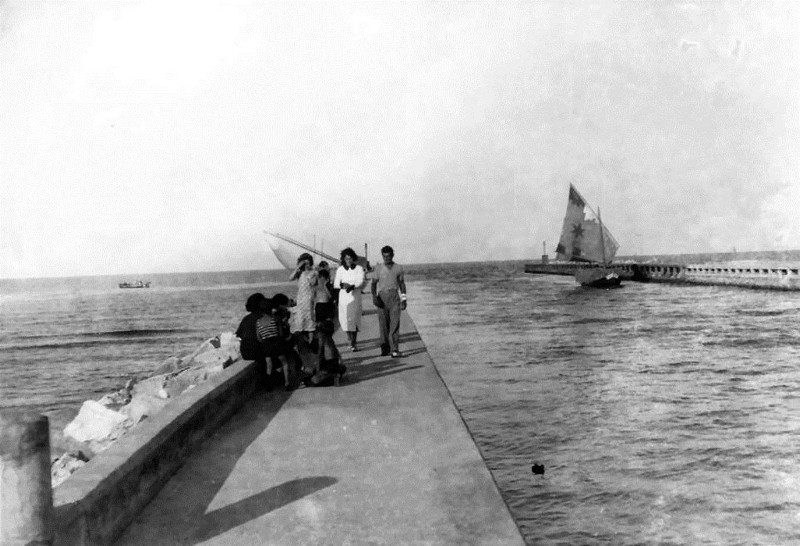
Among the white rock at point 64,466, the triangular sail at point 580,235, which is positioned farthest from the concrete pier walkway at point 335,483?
the triangular sail at point 580,235

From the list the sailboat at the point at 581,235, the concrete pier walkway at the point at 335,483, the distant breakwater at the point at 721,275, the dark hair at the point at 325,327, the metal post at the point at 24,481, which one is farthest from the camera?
the sailboat at the point at 581,235

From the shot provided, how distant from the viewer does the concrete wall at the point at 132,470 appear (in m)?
3.68

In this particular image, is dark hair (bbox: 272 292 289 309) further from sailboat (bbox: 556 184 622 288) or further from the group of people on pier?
sailboat (bbox: 556 184 622 288)

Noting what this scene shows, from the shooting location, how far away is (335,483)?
505 centimetres

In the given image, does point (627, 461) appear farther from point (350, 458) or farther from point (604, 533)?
point (350, 458)

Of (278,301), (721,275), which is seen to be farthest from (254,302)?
(721,275)

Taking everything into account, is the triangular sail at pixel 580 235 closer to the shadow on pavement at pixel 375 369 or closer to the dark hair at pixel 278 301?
the shadow on pavement at pixel 375 369

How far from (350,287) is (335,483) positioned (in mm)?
5314

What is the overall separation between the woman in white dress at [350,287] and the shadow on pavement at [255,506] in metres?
4.99

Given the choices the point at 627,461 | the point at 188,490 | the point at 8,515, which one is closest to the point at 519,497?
the point at 627,461

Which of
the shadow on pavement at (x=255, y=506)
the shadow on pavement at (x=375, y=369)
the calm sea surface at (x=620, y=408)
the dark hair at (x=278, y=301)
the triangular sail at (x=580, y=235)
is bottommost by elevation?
the calm sea surface at (x=620, y=408)

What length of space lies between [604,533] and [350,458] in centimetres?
346

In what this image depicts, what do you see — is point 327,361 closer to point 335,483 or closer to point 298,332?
point 298,332

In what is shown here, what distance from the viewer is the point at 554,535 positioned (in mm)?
7586
